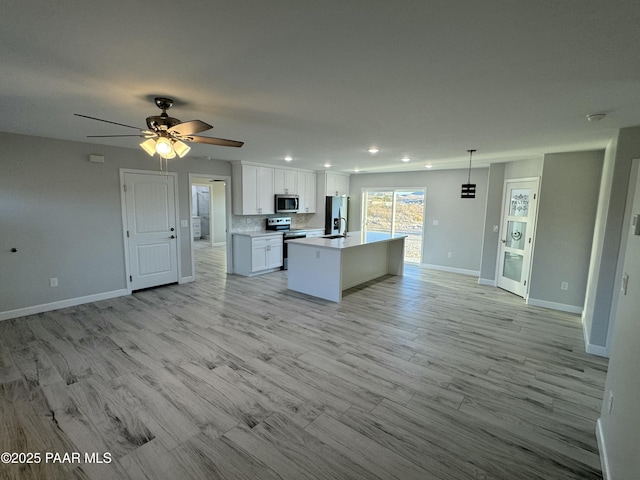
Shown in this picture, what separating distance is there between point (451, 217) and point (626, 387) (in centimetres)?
553

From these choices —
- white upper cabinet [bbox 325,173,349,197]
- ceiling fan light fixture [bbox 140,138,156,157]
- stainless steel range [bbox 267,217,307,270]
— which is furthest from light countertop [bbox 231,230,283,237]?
ceiling fan light fixture [bbox 140,138,156,157]

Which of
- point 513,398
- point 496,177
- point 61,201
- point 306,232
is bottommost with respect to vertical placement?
point 513,398

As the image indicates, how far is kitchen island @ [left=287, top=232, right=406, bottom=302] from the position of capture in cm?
471

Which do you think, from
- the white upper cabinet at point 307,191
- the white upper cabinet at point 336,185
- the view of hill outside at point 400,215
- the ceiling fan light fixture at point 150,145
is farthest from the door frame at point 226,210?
the view of hill outside at point 400,215

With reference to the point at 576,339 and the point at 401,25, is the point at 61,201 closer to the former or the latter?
the point at 401,25

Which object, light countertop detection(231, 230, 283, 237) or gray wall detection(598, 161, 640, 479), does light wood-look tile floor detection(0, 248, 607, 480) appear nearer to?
gray wall detection(598, 161, 640, 479)

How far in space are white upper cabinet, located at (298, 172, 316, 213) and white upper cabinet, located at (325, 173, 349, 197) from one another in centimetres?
37

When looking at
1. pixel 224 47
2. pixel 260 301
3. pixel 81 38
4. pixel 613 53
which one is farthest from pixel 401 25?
pixel 260 301

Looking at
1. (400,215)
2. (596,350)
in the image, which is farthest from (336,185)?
(596,350)

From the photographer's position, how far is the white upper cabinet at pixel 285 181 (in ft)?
22.3

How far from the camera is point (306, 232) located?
7.30 metres

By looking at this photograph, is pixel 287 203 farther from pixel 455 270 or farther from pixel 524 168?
pixel 524 168

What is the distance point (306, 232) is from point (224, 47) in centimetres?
577

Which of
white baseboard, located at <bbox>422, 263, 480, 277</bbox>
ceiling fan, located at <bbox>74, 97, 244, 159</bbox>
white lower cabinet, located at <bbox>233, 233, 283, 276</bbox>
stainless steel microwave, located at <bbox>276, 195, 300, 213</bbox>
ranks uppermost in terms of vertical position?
ceiling fan, located at <bbox>74, 97, 244, 159</bbox>
